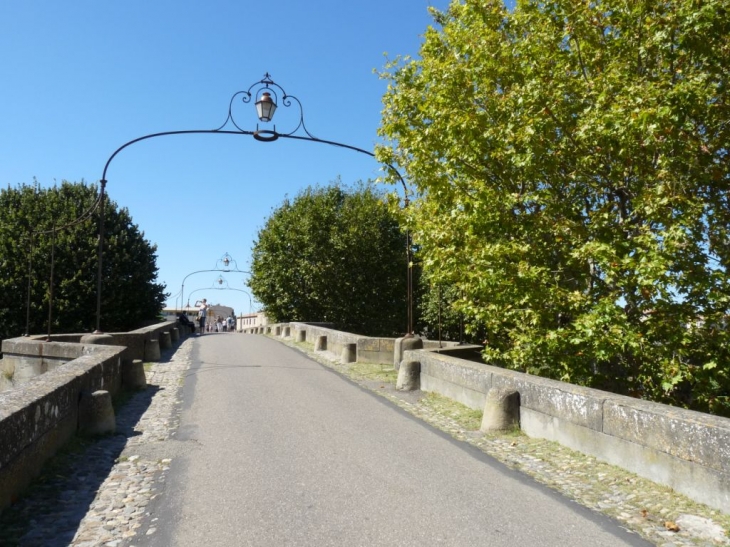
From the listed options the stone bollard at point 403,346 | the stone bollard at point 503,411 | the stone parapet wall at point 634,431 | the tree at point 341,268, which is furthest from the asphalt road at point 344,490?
the tree at point 341,268

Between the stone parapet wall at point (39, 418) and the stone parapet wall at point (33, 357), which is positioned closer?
the stone parapet wall at point (39, 418)

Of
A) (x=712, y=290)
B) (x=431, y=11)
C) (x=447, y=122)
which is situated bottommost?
(x=712, y=290)

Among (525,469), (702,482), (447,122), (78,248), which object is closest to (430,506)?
(525,469)

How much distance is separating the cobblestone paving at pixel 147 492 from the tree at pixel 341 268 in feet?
86.0

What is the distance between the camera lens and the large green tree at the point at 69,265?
29375 mm

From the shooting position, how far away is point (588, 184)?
404 inches

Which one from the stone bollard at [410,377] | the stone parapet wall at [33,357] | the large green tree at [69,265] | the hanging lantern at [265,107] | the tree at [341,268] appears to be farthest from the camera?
the tree at [341,268]

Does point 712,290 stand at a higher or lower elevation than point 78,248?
lower

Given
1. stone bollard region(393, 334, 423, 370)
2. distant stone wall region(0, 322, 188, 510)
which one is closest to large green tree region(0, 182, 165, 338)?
stone bollard region(393, 334, 423, 370)

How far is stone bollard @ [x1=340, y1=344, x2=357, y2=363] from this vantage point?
16.1 meters

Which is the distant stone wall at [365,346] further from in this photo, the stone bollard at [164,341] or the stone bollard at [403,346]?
the stone bollard at [164,341]

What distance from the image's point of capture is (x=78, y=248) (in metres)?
30.6

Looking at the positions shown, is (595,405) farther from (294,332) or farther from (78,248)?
(78,248)

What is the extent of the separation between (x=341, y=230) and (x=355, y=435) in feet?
90.4
